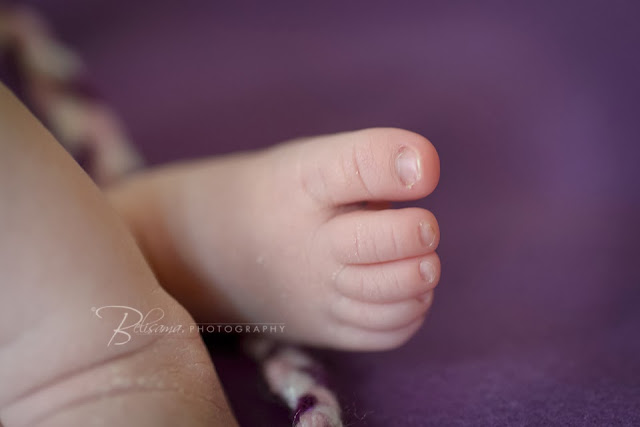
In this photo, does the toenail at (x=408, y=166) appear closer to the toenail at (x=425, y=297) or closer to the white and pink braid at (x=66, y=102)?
the toenail at (x=425, y=297)

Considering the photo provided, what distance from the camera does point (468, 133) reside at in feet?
2.98

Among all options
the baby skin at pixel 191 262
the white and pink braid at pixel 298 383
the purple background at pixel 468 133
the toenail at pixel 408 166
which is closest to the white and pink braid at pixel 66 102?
the purple background at pixel 468 133

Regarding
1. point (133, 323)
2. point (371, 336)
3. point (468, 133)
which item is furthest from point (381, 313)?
point (468, 133)

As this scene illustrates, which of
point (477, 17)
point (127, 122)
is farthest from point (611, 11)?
point (127, 122)

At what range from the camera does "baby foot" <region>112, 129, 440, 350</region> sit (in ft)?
1.54

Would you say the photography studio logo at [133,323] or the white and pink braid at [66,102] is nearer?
the photography studio logo at [133,323]

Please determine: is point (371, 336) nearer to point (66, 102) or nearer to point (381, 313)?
point (381, 313)

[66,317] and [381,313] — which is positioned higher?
[66,317]

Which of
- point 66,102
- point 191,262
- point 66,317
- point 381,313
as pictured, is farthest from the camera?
point 66,102

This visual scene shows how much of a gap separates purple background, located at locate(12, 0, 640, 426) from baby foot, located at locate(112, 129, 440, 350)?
0.05 metres

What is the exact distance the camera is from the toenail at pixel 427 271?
470 millimetres

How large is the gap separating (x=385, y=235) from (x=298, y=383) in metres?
0.14

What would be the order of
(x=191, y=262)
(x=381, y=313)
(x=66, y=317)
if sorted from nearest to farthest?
(x=66, y=317) → (x=381, y=313) → (x=191, y=262)

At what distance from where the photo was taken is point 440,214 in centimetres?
77
